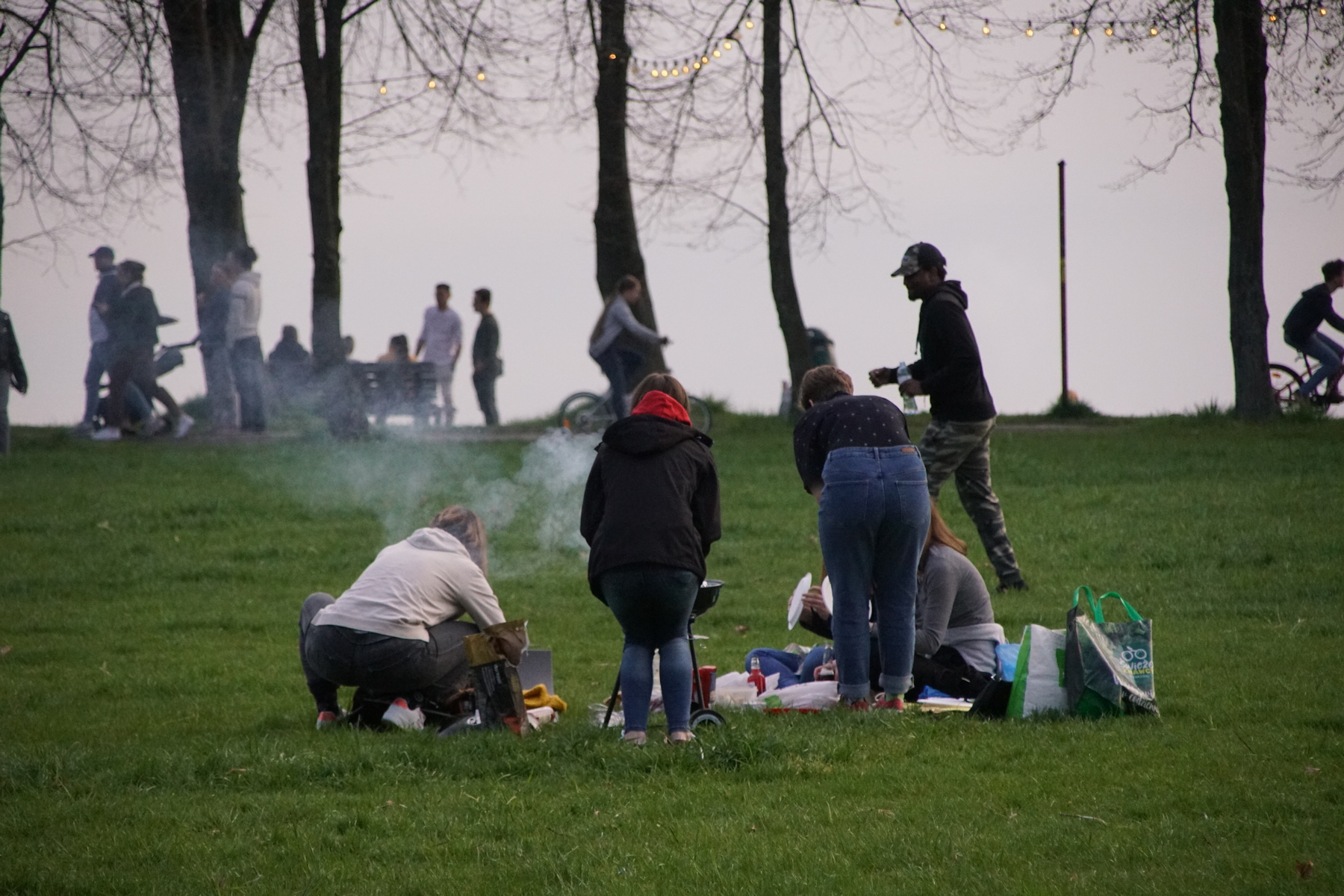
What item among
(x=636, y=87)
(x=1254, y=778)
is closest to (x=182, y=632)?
(x=1254, y=778)

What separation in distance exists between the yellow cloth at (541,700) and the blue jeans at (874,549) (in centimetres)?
137

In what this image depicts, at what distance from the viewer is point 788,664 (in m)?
7.93

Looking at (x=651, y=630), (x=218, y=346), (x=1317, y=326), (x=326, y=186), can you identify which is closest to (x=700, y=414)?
(x=326, y=186)

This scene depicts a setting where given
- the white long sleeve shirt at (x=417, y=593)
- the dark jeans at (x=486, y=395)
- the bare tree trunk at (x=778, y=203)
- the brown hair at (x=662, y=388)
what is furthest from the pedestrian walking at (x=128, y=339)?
the brown hair at (x=662, y=388)

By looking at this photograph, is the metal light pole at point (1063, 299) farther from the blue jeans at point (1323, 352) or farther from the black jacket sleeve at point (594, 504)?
the black jacket sleeve at point (594, 504)

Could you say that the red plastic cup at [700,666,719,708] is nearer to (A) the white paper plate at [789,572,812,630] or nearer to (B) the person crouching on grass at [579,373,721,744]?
(A) the white paper plate at [789,572,812,630]

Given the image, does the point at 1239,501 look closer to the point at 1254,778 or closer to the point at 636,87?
Result: the point at 1254,778

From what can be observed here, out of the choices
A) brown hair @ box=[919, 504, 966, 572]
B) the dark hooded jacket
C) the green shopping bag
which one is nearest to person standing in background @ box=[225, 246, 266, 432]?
the dark hooded jacket

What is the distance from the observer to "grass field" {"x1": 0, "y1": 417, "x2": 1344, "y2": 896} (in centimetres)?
459

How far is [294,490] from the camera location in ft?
47.4

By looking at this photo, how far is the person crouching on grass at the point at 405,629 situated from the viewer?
670 cm

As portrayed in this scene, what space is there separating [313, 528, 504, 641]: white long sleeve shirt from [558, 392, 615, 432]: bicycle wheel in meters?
8.90

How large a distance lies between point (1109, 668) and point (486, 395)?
15.1 metres

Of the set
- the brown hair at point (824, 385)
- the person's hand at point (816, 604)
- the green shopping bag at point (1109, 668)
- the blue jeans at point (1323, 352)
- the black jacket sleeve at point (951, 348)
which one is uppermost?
the blue jeans at point (1323, 352)
